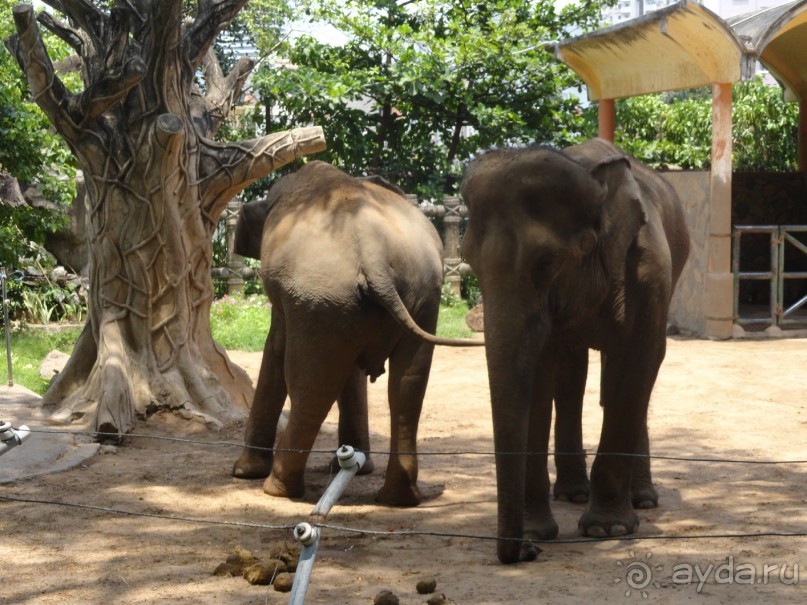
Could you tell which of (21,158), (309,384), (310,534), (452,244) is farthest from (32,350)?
(310,534)

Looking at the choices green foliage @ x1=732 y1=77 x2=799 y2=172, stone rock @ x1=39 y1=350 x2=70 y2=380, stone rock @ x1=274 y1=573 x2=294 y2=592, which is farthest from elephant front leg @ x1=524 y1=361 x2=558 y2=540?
green foliage @ x1=732 y1=77 x2=799 y2=172

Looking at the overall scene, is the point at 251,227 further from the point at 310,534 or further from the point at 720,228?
the point at 720,228

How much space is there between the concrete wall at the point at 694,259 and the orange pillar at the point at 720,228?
0.13 m

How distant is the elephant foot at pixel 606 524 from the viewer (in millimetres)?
5777

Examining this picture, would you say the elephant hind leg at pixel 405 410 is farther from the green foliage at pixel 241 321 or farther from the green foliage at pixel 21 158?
the green foliage at pixel 241 321

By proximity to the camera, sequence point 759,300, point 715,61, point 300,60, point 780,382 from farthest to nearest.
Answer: point 300,60
point 759,300
point 715,61
point 780,382

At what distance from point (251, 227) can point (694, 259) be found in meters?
7.52

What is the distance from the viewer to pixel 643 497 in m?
6.51

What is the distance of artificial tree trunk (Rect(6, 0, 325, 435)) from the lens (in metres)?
8.54

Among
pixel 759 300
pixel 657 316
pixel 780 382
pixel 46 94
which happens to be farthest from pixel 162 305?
pixel 759 300

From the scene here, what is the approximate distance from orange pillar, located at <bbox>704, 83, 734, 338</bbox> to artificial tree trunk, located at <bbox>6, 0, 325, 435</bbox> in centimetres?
603

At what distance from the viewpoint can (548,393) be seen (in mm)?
5812

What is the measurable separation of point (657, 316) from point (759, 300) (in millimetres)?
10786

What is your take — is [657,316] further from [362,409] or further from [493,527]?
[362,409]
